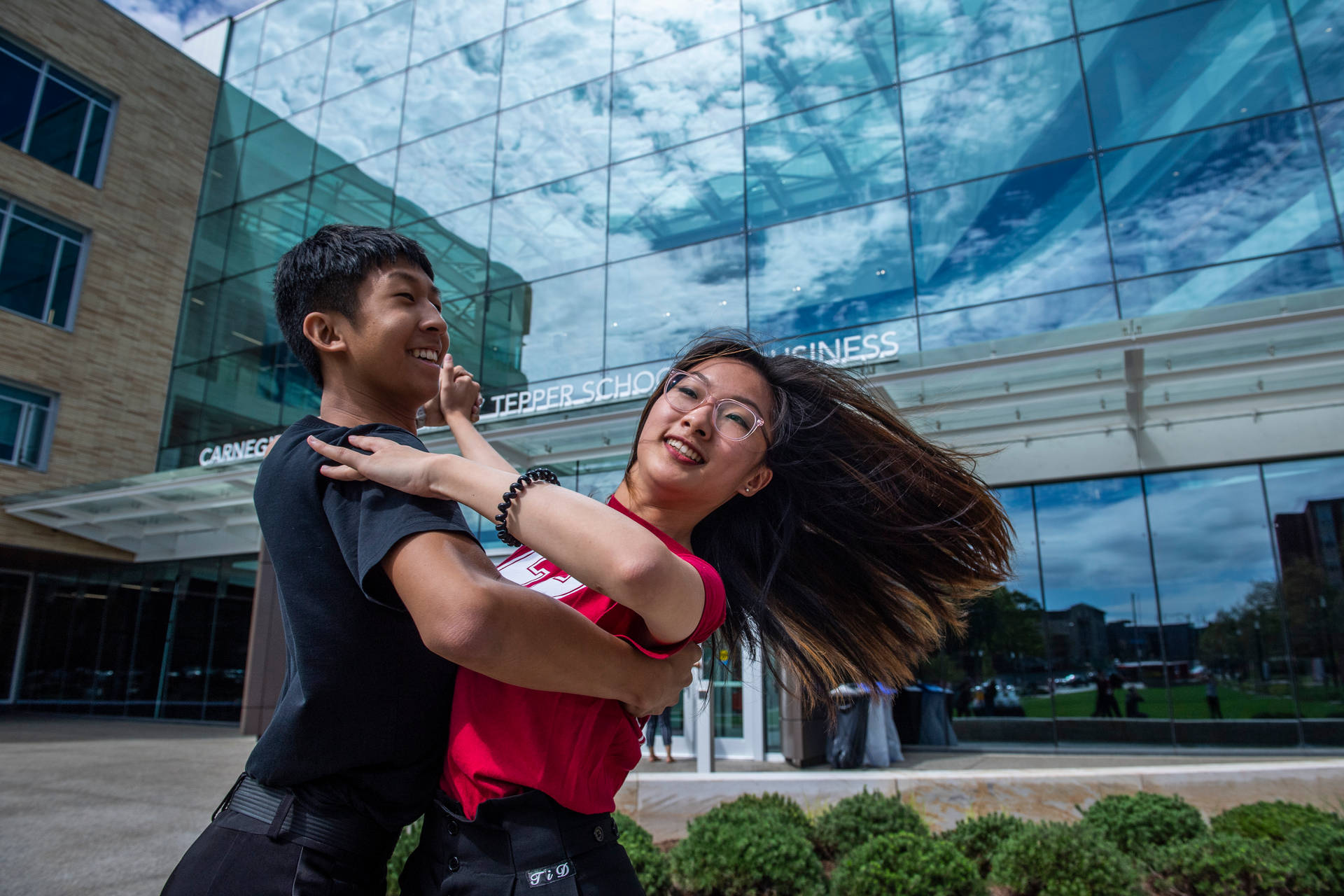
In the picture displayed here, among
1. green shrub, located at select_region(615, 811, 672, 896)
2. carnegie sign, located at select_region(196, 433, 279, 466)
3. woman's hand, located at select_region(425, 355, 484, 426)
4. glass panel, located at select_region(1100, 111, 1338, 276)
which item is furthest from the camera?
carnegie sign, located at select_region(196, 433, 279, 466)

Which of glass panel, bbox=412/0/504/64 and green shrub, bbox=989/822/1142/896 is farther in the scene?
glass panel, bbox=412/0/504/64

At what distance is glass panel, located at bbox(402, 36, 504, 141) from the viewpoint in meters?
18.8

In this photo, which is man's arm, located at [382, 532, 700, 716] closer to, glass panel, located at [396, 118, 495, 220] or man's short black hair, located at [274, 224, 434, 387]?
man's short black hair, located at [274, 224, 434, 387]

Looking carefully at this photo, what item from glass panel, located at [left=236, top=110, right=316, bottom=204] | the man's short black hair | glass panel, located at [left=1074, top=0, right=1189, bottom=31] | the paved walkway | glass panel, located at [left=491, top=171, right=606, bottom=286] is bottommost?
the paved walkway

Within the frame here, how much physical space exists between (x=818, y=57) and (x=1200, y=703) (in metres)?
12.2

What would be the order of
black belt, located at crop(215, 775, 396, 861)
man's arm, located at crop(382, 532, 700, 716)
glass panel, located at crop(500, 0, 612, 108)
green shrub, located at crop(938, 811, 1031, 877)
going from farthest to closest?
1. glass panel, located at crop(500, 0, 612, 108)
2. green shrub, located at crop(938, 811, 1031, 877)
3. black belt, located at crop(215, 775, 396, 861)
4. man's arm, located at crop(382, 532, 700, 716)

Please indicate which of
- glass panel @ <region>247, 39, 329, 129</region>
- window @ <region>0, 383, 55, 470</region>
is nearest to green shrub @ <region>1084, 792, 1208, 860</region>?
window @ <region>0, 383, 55, 470</region>

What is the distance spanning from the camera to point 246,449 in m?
18.6

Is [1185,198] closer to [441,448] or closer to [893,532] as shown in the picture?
[441,448]

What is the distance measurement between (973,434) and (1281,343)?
12.5 ft

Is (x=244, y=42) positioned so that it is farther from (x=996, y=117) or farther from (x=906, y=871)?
(x=906, y=871)

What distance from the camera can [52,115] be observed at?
2033 centimetres

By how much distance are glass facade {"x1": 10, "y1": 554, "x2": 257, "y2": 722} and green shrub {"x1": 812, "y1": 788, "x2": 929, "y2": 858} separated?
17.8m

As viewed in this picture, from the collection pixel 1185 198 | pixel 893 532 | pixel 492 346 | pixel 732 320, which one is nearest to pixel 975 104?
pixel 1185 198
